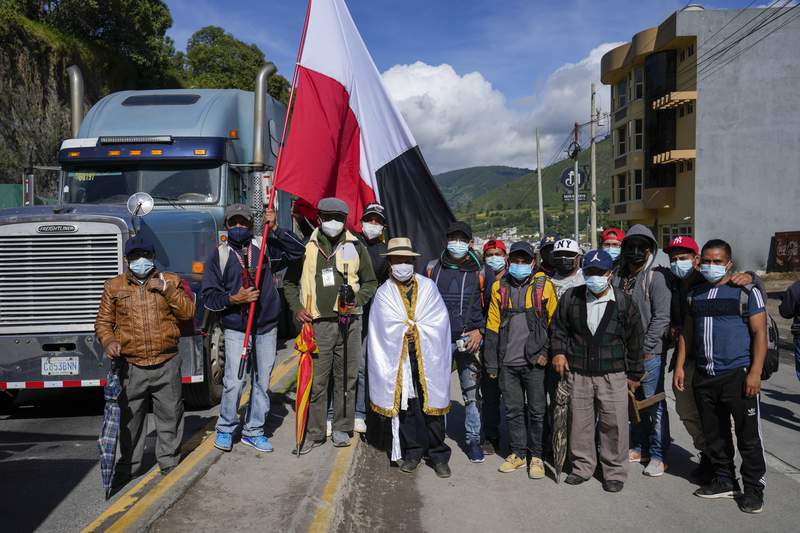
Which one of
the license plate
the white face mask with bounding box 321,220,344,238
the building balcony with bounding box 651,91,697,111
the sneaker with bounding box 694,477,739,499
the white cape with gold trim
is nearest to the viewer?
the sneaker with bounding box 694,477,739,499

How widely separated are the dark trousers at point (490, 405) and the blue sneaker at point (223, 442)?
2.21 meters

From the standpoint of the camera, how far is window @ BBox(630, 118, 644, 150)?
125ft

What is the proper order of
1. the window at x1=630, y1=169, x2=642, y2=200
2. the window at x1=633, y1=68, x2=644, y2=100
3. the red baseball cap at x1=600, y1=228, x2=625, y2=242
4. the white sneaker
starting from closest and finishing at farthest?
the white sneaker
the red baseball cap at x1=600, y1=228, x2=625, y2=242
the window at x1=633, y1=68, x2=644, y2=100
the window at x1=630, y1=169, x2=642, y2=200

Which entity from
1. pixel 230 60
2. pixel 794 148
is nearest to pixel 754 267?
pixel 794 148

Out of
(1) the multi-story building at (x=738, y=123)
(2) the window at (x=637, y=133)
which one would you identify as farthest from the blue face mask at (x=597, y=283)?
(2) the window at (x=637, y=133)

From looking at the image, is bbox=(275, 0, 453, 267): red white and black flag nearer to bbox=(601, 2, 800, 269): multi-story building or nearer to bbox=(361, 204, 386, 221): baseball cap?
bbox=(361, 204, 386, 221): baseball cap

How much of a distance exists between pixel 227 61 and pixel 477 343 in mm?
36385

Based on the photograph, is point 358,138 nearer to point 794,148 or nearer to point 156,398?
point 156,398

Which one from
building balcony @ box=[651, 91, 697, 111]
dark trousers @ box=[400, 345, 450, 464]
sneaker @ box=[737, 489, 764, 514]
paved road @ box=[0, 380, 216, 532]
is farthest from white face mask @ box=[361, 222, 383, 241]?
building balcony @ box=[651, 91, 697, 111]

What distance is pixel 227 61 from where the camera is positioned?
124ft

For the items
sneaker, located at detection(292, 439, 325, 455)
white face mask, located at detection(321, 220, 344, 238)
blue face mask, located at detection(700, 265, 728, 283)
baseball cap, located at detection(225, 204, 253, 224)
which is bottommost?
sneaker, located at detection(292, 439, 325, 455)

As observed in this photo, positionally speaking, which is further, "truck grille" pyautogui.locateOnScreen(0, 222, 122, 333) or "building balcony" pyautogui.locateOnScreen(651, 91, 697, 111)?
"building balcony" pyautogui.locateOnScreen(651, 91, 697, 111)

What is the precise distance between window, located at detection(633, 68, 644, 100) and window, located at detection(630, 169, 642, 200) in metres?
4.35

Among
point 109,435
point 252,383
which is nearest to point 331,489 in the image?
point 252,383
